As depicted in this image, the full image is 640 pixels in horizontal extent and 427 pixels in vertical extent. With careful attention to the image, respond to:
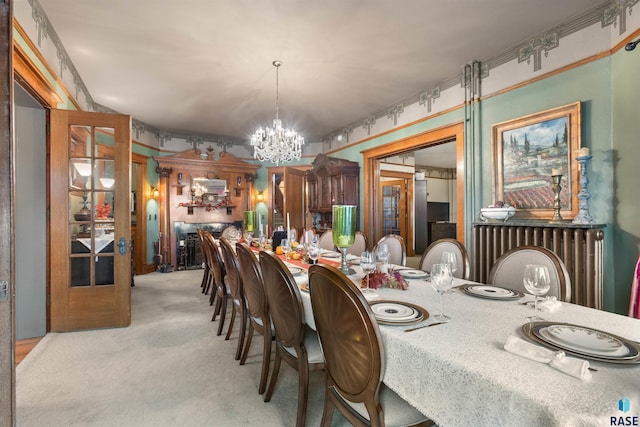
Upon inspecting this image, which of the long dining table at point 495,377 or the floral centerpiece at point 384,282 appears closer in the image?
the long dining table at point 495,377

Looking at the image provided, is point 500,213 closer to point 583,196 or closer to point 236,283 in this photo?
point 583,196

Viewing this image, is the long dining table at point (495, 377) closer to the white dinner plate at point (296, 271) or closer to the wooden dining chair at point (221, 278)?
the white dinner plate at point (296, 271)

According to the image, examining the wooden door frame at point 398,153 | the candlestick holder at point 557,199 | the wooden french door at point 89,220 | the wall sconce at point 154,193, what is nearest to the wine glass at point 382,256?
the candlestick holder at point 557,199

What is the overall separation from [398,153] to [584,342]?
3.88m

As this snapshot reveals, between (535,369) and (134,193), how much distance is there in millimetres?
6650

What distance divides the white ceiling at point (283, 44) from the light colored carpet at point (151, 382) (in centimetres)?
266

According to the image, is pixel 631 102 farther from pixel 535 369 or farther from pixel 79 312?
pixel 79 312

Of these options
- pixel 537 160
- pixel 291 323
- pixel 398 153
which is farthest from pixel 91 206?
pixel 537 160

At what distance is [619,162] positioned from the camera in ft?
7.34

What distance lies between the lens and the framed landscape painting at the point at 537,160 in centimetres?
251

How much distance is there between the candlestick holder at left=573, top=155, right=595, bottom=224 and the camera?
2320mm

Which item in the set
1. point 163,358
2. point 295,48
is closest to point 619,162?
point 295,48

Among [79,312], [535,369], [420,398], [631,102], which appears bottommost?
[79,312]

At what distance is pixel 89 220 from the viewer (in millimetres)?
2900
